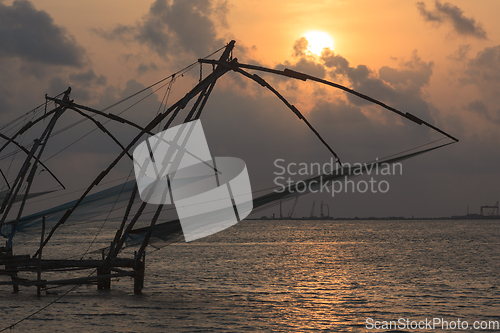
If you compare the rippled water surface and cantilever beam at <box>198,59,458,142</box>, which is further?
the rippled water surface

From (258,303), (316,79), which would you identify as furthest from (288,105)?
(258,303)

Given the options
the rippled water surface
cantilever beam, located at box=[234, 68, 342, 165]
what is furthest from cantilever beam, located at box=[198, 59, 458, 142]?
the rippled water surface

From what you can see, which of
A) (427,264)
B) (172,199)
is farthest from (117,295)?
(427,264)

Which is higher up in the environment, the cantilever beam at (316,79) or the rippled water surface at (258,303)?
the cantilever beam at (316,79)

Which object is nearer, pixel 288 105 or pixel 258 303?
pixel 288 105

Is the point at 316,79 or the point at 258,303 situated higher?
the point at 316,79

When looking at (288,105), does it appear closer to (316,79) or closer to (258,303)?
(316,79)

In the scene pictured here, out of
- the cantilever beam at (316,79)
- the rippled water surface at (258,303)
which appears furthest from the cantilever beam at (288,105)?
the rippled water surface at (258,303)

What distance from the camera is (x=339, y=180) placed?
15070 mm

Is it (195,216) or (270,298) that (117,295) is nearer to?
(270,298)

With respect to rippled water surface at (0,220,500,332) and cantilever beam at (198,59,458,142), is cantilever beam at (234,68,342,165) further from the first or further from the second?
rippled water surface at (0,220,500,332)

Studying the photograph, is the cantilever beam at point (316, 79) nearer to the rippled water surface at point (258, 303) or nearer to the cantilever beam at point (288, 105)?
the cantilever beam at point (288, 105)

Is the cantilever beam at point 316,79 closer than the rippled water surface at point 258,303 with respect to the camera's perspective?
Yes

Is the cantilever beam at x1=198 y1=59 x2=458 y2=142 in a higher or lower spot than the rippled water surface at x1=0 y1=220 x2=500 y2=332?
higher
